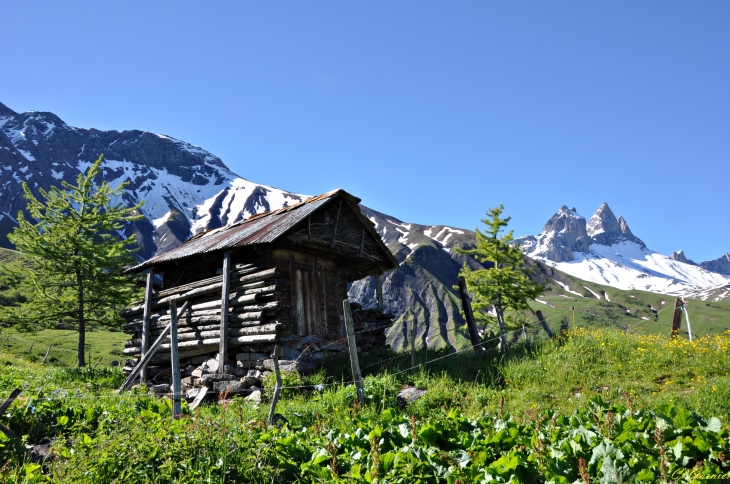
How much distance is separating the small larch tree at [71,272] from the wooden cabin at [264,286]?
4.91 m

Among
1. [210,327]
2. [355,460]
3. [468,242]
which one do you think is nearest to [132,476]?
[355,460]

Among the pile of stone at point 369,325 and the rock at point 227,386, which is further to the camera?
the pile of stone at point 369,325

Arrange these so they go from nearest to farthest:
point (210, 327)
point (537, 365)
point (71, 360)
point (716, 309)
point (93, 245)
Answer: point (537, 365) < point (210, 327) < point (93, 245) < point (71, 360) < point (716, 309)

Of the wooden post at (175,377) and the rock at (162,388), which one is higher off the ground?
the wooden post at (175,377)

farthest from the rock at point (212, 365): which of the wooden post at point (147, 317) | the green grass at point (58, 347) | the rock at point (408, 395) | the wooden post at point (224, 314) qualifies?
the green grass at point (58, 347)

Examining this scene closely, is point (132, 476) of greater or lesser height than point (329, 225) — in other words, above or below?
below

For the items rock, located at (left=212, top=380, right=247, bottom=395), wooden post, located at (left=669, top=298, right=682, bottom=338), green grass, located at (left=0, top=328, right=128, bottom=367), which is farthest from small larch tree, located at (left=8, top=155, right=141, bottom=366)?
wooden post, located at (left=669, top=298, right=682, bottom=338)

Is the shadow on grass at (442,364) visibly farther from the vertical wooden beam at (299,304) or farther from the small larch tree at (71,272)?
the small larch tree at (71,272)

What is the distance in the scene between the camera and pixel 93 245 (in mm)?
22781

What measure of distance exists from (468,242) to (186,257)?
608 ft

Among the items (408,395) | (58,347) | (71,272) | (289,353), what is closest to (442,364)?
(408,395)

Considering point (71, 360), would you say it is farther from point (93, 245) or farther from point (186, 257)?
point (186, 257)

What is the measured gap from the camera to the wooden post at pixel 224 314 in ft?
47.5

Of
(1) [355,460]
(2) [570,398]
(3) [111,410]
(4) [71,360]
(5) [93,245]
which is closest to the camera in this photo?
(1) [355,460]
